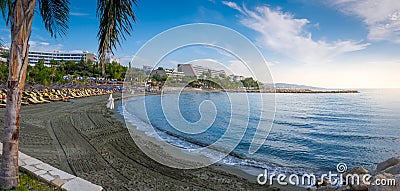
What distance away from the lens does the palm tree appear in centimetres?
331

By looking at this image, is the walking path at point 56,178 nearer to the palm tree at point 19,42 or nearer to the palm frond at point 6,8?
the palm tree at point 19,42

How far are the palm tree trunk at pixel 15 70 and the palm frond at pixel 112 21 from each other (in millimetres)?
1001

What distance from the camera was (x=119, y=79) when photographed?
72.2 meters

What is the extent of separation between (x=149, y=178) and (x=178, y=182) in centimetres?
72

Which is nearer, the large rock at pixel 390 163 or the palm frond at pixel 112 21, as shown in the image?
the palm frond at pixel 112 21

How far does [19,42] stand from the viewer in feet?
10.9

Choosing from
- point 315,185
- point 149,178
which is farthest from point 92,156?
point 315,185

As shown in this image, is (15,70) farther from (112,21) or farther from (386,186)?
(386,186)

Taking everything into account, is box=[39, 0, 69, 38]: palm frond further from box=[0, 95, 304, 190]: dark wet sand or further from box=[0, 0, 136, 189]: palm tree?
box=[0, 95, 304, 190]: dark wet sand

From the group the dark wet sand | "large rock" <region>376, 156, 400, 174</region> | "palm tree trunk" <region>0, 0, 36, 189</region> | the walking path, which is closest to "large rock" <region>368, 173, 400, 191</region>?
"large rock" <region>376, 156, 400, 174</region>

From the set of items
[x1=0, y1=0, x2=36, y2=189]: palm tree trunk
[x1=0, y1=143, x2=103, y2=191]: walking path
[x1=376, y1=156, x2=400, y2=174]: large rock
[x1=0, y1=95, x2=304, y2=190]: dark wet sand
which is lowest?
[x1=0, y1=95, x2=304, y2=190]: dark wet sand

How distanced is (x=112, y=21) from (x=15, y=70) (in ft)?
5.34

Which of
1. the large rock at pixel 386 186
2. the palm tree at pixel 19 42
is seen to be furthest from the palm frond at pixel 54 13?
the large rock at pixel 386 186

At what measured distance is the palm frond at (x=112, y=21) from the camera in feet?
13.2
